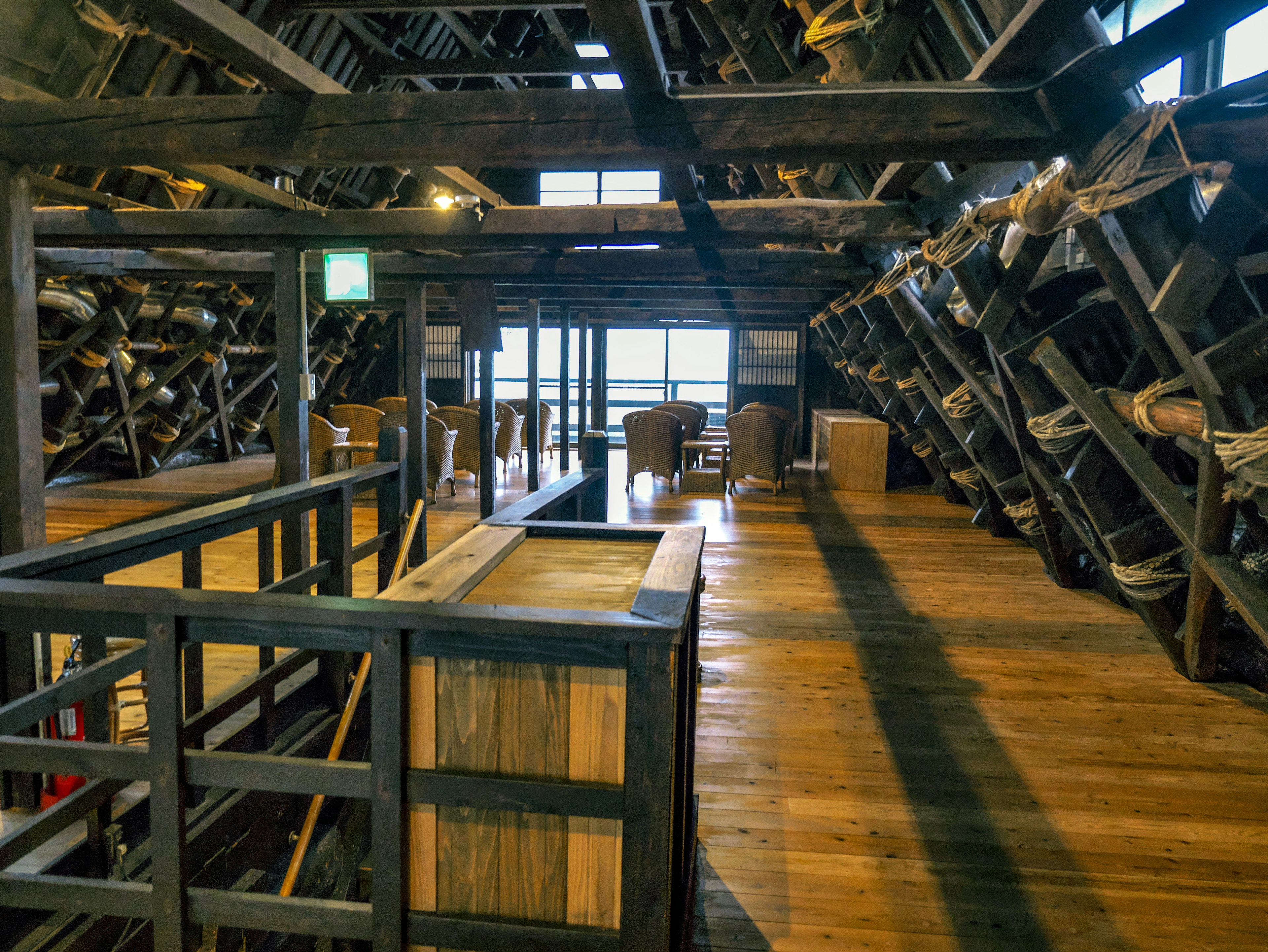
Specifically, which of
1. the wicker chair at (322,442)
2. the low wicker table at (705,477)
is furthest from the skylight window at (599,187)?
the wicker chair at (322,442)

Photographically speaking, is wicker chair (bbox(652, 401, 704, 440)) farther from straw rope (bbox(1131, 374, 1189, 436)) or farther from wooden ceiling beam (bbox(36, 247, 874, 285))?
straw rope (bbox(1131, 374, 1189, 436))

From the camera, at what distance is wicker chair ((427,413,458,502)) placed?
7.47m

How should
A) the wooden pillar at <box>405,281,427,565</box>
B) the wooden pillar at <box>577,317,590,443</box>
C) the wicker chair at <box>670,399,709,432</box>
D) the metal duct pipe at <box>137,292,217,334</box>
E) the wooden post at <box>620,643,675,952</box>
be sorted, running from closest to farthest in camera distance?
the wooden post at <box>620,643,675,952</box> → the wooden pillar at <box>405,281,427,565</box> → the metal duct pipe at <box>137,292,217,334</box> → the wooden pillar at <box>577,317,590,443</box> → the wicker chair at <box>670,399,709,432</box>

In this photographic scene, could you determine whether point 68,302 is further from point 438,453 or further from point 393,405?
point 438,453

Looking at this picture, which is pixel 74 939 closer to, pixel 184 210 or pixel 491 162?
pixel 491 162

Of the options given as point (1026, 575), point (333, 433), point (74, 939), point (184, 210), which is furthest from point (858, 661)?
point (333, 433)

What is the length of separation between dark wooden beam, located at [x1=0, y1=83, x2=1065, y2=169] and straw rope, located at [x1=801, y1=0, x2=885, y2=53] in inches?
14.0

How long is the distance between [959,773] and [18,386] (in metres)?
3.33

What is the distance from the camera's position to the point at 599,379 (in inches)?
485

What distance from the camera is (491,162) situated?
8.72 feet

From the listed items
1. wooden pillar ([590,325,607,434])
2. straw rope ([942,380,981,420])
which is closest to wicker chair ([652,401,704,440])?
wooden pillar ([590,325,607,434])

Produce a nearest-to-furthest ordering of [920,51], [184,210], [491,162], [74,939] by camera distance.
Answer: [74,939] → [491,162] → [920,51] → [184,210]

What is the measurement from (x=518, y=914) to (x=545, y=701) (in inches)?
15.5

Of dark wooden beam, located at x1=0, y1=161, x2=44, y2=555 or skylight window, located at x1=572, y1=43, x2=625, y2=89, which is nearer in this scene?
dark wooden beam, located at x1=0, y1=161, x2=44, y2=555
